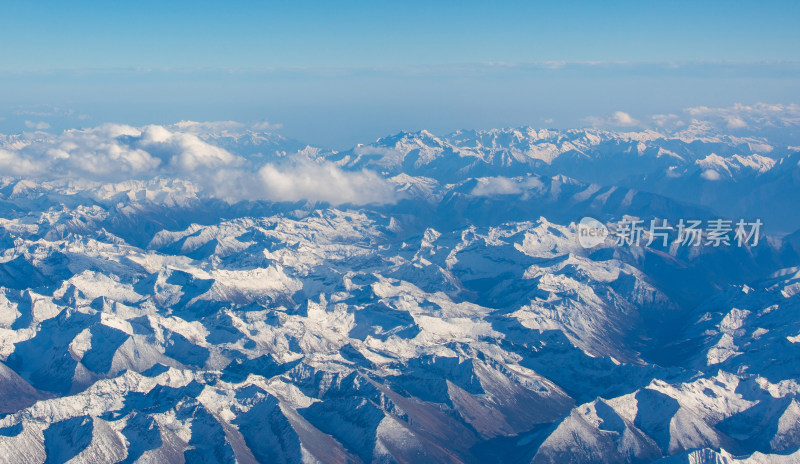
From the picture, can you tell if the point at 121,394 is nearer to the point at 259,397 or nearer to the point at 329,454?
the point at 259,397

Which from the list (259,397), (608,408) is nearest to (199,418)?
(259,397)

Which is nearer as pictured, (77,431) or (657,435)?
(77,431)

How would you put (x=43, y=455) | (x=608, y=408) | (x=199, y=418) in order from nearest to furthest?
A: (x=43, y=455), (x=199, y=418), (x=608, y=408)

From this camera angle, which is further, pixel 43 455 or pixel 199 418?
pixel 199 418

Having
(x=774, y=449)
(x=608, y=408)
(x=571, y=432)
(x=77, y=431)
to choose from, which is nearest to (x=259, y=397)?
(x=77, y=431)

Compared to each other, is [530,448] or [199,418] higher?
[199,418]

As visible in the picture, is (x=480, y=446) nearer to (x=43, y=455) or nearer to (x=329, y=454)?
(x=329, y=454)

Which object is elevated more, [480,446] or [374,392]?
[374,392]

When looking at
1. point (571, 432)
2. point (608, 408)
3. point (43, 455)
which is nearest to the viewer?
point (43, 455)

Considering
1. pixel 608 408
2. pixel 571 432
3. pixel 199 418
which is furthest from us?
pixel 608 408
